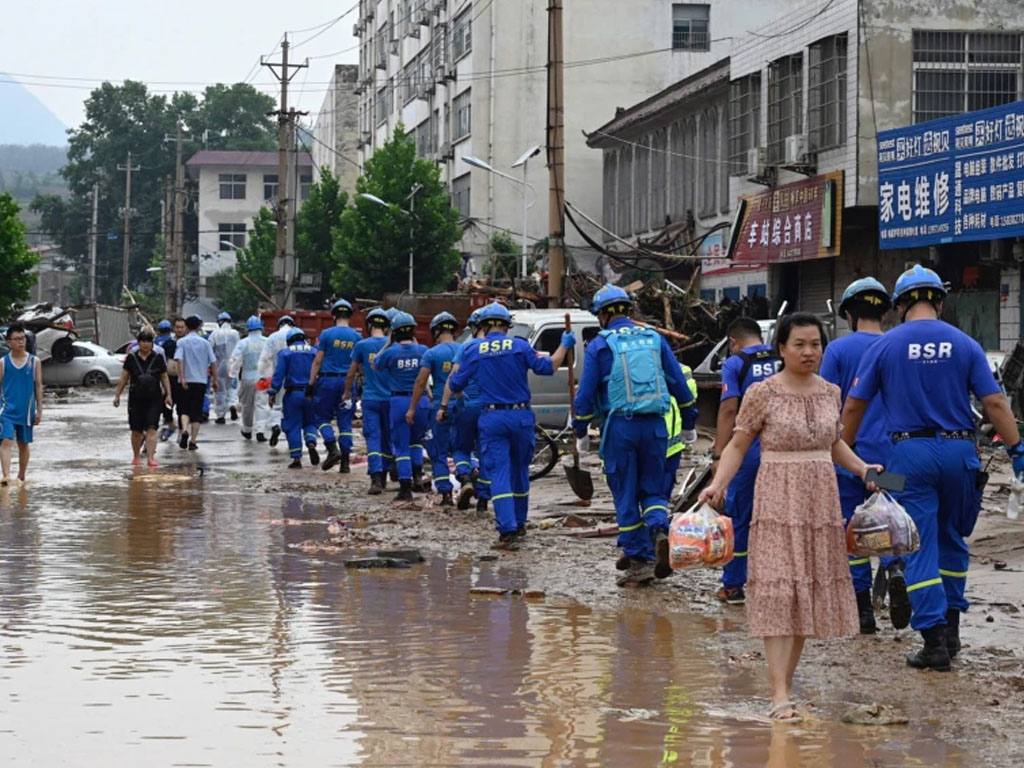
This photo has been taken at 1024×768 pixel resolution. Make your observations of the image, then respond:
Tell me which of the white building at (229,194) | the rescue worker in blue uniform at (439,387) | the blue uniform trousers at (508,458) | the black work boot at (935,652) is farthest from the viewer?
the white building at (229,194)

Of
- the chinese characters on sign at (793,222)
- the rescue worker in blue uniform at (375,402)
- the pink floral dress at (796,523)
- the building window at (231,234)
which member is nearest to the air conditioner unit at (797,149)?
the chinese characters on sign at (793,222)

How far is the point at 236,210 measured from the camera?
113125 mm

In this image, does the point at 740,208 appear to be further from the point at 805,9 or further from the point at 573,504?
the point at 573,504

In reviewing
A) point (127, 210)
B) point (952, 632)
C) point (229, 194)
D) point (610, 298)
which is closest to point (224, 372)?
point (610, 298)

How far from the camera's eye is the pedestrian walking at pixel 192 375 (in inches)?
960

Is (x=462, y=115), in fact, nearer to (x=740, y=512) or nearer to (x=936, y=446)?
(x=740, y=512)

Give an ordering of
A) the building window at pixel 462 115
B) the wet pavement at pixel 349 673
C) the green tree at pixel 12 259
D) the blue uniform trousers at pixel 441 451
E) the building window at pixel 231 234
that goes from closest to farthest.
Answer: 1. the wet pavement at pixel 349 673
2. the blue uniform trousers at pixel 441 451
3. the green tree at pixel 12 259
4. the building window at pixel 462 115
5. the building window at pixel 231 234

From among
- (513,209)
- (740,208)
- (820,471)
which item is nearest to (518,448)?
(820,471)

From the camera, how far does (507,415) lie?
43.6 feet

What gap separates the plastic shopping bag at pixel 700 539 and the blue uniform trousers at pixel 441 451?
28.7 feet

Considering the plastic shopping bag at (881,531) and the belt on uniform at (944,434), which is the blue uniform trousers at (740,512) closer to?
the belt on uniform at (944,434)

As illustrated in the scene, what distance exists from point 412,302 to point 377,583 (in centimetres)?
2456

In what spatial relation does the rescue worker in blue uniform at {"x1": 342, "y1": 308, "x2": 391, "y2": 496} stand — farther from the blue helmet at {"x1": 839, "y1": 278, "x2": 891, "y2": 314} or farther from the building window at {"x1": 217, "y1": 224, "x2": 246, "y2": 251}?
the building window at {"x1": 217, "y1": 224, "x2": 246, "y2": 251}

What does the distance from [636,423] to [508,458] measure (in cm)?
227
